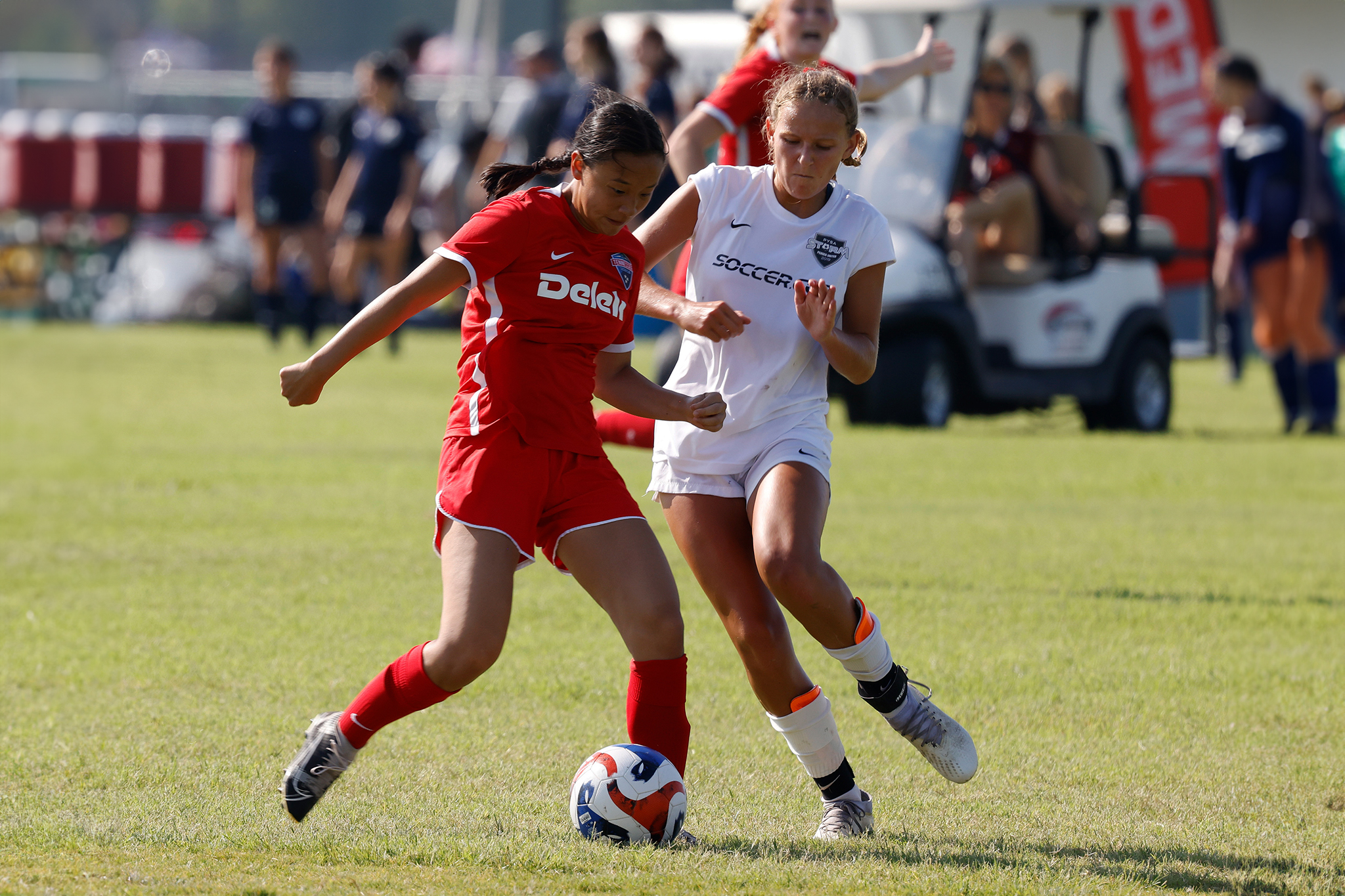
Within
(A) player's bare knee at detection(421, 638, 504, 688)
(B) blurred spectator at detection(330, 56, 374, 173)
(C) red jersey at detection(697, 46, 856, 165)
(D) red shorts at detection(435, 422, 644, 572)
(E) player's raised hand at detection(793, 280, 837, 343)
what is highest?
(C) red jersey at detection(697, 46, 856, 165)

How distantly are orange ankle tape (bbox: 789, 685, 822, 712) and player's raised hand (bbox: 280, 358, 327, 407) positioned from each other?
1.28 meters

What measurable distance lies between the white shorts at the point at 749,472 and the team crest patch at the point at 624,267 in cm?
47

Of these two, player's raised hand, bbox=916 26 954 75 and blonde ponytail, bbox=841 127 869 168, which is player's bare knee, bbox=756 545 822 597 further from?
player's raised hand, bbox=916 26 954 75

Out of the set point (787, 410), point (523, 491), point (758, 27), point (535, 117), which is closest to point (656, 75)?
point (758, 27)

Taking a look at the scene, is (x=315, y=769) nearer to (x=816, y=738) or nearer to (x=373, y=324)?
(x=373, y=324)

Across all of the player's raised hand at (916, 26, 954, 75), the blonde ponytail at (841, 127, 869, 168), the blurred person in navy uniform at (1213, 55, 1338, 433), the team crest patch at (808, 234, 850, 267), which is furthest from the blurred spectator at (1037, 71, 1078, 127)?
the team crest patch at (808, 234, 850, 267)

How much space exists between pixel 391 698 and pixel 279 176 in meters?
13.4

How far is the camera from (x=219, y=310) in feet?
76.4

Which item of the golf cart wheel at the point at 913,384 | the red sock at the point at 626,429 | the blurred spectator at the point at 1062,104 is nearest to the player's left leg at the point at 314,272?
the golf cart wheel at the point at 913,384

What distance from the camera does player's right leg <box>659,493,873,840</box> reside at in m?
4.16

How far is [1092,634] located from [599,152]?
3152mm

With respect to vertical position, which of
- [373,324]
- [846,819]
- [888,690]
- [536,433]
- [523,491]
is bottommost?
[846,819]

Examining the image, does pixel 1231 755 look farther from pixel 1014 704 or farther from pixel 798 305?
pixel 798 305

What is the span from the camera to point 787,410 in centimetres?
430
